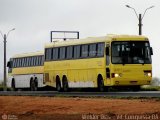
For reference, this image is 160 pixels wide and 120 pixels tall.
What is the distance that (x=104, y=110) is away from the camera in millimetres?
25922

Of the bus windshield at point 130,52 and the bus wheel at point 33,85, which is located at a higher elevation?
the bus windshield at point 130,52

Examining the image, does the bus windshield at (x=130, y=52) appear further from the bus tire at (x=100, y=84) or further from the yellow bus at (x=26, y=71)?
the yellow bus at (x=26, y=71)

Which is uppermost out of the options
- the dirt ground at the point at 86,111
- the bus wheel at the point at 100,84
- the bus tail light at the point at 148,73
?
the bus tail light at the point at 148,73

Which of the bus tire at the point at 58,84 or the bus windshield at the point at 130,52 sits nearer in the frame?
the bus windshield at the point at 130,52

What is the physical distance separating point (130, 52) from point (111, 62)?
128cm

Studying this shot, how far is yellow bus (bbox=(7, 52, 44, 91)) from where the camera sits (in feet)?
207

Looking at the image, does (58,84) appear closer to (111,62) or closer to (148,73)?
(111,62)

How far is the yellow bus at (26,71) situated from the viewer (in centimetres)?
6297

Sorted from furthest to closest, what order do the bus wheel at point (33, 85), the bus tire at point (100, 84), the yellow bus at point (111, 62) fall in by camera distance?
the bus wheel at point (33, 85) < the bus tire at point (100, 84) < the yellow bus at point (111, 62)

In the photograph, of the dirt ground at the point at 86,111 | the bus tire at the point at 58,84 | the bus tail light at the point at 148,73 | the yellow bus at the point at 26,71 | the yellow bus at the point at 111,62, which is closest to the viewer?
the dirt ground at the point at 86,111

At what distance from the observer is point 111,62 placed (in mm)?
44719

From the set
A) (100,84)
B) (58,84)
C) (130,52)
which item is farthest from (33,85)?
(130,52)

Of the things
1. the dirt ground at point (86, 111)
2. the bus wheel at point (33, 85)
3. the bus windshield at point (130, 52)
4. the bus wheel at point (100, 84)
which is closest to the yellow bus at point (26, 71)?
the bus wheel at point (33, 85)

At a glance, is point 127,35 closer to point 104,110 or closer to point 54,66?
point 54,66
